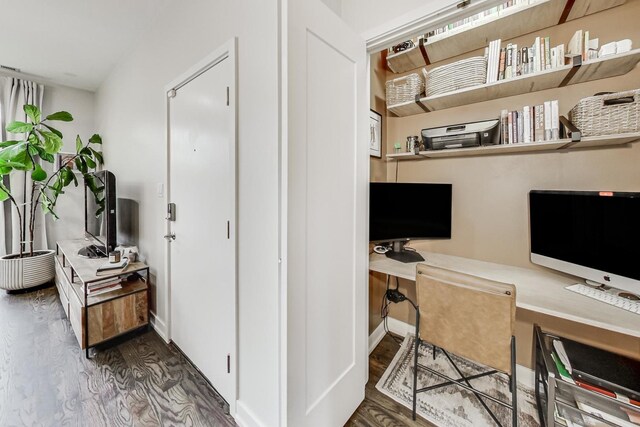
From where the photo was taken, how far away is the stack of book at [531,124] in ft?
4.72

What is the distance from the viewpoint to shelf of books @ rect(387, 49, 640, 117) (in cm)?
126

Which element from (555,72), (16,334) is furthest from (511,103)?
(16,334)

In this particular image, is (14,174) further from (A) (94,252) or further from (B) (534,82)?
(B) (534,82)

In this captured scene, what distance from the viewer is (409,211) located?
1.83 m

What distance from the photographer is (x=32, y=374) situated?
1685 mm

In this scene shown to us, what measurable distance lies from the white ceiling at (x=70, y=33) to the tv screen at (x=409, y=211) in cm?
224

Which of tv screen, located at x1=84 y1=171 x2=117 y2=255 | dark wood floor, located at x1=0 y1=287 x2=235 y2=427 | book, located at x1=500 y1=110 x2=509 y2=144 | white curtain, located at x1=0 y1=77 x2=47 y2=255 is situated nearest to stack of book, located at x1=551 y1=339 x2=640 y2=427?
book, located at x1=500 y1=110 x2=509 y2=144

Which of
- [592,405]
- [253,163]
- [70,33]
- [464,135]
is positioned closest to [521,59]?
[464,135]

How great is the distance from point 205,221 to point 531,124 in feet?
6.83

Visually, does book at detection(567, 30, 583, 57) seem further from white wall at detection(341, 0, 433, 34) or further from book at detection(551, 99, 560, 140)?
white wall at detection(341, 0, 433, 34)

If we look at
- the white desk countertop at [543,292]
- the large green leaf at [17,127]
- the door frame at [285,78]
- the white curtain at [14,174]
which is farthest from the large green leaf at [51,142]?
the white desk countertop at [543,292]

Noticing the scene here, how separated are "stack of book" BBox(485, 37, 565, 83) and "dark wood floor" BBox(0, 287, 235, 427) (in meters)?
2.56

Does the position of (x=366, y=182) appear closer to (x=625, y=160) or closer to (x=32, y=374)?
(x=625, y=160)

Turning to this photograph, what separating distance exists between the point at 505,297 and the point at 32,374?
2.92m
